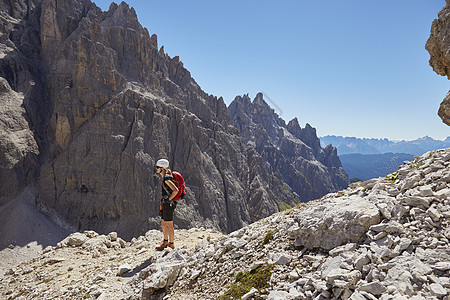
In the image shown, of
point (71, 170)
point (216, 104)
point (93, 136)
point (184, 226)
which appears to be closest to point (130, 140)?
point (93, 136)

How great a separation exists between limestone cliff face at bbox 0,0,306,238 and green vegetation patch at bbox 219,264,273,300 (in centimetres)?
7517

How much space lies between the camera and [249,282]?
20.4 ft

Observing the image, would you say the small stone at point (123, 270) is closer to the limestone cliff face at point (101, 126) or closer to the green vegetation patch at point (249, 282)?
the green vegetation patch at point (249, 282)

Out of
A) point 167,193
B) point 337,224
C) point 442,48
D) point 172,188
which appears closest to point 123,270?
point 167,193

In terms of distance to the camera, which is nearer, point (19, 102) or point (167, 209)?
point (167, 209)

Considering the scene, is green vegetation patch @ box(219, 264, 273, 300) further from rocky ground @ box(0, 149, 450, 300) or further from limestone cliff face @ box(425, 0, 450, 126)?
limestone cliff face @ box(425, 0, 450, 126)

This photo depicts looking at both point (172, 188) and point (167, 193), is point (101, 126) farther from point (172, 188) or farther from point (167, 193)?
point (172, 188)

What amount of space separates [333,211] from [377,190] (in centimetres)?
181

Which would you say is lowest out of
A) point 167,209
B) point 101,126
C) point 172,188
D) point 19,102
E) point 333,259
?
point 333,259

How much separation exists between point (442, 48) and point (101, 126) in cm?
9082

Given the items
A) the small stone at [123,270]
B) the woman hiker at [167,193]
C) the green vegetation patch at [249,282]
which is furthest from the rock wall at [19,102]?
the green vegetation patch at [249,282]

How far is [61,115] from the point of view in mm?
83125

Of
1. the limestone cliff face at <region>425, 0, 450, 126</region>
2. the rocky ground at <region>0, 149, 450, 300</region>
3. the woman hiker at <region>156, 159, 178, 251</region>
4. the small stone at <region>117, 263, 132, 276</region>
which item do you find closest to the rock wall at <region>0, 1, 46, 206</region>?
the rocky ground at <region>0, 149, 450, 300</region>

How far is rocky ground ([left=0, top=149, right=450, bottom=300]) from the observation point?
4496 millimetres
